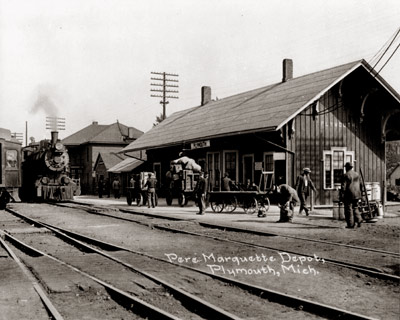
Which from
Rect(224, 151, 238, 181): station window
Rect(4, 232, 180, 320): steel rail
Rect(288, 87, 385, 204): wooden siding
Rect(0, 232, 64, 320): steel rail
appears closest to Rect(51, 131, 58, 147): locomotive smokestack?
Rect(224, 151, 238, 181): station window

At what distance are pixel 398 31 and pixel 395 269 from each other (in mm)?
9104

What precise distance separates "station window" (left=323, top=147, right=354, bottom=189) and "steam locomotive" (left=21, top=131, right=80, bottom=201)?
1449cm

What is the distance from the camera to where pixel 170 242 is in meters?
11.2

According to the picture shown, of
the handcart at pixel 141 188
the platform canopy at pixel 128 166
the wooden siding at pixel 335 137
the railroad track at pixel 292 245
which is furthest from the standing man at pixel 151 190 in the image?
the platform canopy at pixel 128 166

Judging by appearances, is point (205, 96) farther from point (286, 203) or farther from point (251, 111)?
point (286, 203)

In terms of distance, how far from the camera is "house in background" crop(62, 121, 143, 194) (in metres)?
53.8

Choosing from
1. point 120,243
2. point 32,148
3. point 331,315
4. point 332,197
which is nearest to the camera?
point 331,315

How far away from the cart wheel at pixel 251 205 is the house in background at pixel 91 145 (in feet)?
113

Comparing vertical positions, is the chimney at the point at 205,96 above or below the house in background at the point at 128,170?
above

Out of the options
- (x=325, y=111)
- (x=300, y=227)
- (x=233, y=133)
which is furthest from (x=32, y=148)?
(x=300, y=227)

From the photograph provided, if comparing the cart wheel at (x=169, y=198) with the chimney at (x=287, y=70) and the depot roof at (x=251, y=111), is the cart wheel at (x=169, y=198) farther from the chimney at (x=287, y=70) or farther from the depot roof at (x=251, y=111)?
the chimney at (x=287, y=70)

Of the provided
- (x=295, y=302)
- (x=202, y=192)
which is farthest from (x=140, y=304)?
(x=202, y=192)

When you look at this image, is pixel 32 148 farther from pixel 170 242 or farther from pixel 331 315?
pixel 331 315

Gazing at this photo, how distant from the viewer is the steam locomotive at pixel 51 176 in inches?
1128
